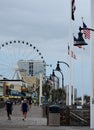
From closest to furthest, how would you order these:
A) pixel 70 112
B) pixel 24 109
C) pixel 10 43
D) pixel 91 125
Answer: pixel 91 125, pixel 70 112, pixel 24 109, pixel 10 43

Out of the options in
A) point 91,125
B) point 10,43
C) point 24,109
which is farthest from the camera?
point 10,43

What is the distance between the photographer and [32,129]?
29.7 meters

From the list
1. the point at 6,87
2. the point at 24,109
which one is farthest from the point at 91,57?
the point at 6,87

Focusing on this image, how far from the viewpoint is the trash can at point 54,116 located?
33562mm

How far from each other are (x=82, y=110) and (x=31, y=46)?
60466 millimetres

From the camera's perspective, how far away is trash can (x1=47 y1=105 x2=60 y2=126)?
33.6 meters

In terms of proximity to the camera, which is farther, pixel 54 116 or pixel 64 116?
pixel 64 116

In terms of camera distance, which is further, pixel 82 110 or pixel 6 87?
pixel 6 87

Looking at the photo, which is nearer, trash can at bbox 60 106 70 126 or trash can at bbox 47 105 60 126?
trash can at bbox 47 105 60 126

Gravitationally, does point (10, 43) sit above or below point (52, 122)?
above

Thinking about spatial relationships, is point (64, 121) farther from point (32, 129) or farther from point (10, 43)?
point (10, 43)

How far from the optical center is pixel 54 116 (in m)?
33.5

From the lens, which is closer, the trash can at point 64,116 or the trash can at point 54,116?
the trash can at point 54,116

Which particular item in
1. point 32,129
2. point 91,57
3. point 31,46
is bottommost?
point 32,129
